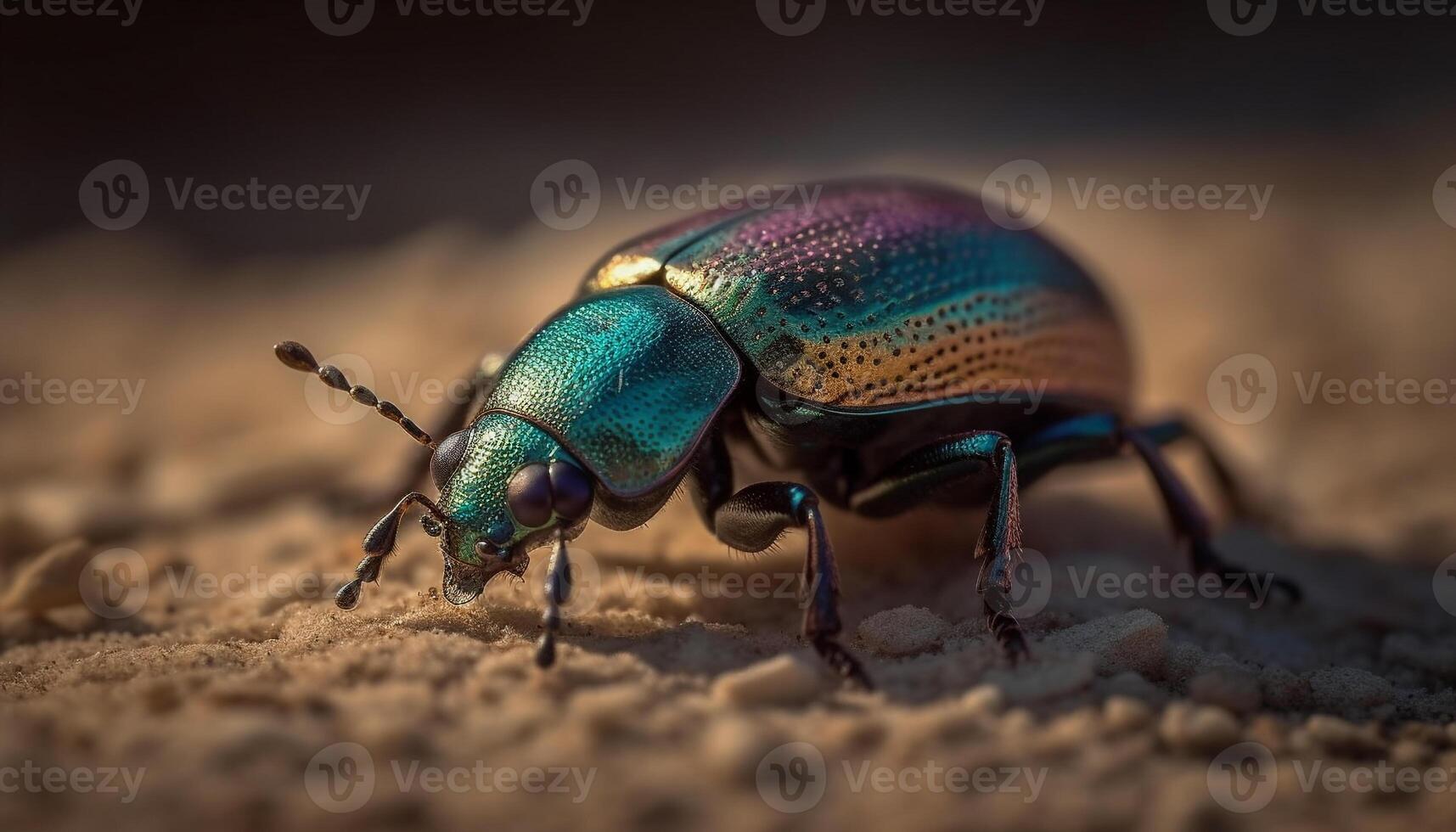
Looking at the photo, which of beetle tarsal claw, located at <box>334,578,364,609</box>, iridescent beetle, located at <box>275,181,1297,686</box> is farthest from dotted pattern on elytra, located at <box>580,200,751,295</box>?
beetle tarsal claw, located at <box>334,578,364,609</box>

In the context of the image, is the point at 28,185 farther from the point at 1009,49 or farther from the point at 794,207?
the point at 1009,49

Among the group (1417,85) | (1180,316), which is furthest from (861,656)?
(1417,85)

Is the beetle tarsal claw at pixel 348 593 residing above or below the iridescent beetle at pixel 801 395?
below

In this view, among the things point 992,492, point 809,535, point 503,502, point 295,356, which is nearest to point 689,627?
point 809,535

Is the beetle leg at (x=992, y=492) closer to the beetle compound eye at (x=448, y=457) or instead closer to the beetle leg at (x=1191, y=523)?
the beetle leg at (x=1191, y=523)

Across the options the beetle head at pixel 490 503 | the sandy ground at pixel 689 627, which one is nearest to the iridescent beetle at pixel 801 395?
the beetle head at pixel 490 503

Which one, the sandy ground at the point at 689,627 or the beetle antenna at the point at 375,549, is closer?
the sandy ground at the point at 689,627
